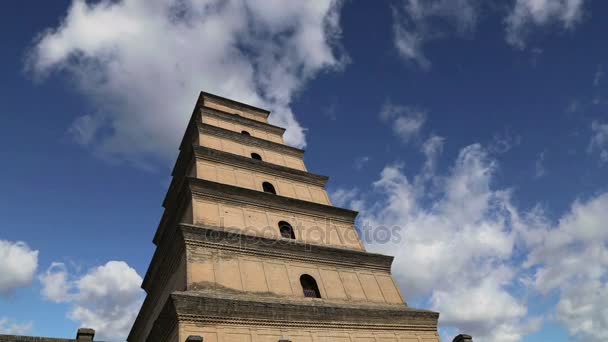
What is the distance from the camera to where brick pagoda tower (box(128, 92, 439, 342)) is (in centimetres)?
1088

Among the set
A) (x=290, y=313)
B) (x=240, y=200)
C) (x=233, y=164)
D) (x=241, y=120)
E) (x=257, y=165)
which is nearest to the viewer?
(x=290, y=313)

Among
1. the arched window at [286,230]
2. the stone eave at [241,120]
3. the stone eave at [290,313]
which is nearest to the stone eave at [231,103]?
the stone eave at [241,120]

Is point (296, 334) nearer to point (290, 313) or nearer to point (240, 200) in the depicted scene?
point (290, 313)

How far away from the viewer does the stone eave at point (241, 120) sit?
67.8 ft

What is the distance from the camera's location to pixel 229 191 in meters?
15.0

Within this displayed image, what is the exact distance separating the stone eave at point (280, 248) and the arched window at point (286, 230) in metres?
1.08

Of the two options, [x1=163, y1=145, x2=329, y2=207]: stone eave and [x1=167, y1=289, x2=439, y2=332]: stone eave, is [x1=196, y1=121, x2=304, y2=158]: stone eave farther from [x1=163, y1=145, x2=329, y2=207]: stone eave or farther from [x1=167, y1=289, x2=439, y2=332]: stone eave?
[x1=167, y1=289, x2=439, y2=332]: stone eave

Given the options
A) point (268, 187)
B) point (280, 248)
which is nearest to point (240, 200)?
point (268, 187)

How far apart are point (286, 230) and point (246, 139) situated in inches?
235

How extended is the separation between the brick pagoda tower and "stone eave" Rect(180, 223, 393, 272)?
0.03 metres

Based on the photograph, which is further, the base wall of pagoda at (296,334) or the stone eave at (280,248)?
the stone eave at (280,248)

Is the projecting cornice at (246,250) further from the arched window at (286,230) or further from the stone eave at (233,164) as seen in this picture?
the stone eave at (233,164)

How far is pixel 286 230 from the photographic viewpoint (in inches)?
603

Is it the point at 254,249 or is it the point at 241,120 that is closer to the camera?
the point at 254,249
